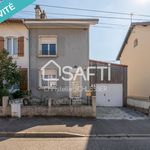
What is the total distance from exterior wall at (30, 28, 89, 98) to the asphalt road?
30.7ft

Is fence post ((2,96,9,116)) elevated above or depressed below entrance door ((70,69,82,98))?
below

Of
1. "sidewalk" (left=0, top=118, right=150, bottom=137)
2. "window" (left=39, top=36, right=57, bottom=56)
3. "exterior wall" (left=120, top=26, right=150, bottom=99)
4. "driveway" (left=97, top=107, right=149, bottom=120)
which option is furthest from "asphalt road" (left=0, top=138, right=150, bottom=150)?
"exterior wall" (left=120, top=26, right=150, bottom=99)

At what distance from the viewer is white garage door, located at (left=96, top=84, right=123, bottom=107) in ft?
83.4

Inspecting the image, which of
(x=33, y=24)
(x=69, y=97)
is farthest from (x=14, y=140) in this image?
(x=33, y=24)

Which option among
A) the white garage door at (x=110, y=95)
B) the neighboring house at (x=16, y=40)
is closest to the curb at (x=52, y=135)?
the neighboring house at (x=16, y=40)

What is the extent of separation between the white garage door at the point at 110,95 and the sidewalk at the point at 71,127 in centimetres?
880

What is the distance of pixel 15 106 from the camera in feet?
54.0

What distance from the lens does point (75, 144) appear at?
35.1 ft

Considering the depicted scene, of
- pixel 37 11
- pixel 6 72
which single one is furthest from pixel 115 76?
pixel 6 72

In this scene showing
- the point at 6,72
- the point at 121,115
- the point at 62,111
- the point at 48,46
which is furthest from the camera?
the point at 48,46

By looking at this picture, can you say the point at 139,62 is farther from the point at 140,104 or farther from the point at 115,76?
the point at 140,104

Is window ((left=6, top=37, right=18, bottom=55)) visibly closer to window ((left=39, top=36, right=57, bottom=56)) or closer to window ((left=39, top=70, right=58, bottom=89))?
window ((left=39, top=36, right=57, bottom=56))

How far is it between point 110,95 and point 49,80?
261 inches

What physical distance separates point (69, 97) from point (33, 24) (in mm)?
5523
